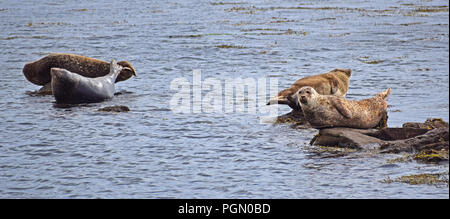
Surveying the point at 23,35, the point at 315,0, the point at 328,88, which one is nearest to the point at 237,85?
the point at 328,88

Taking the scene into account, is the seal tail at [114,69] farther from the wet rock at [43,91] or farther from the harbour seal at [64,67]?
the wet rock at [43,91]

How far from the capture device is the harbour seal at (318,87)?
49.3 feet

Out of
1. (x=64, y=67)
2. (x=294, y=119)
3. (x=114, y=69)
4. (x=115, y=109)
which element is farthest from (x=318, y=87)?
(x=64, y=67)

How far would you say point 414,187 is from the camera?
34.3ft

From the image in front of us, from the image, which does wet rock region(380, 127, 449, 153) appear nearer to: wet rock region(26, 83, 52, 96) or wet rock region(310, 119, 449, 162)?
wet rock region(310, 119, 449, 162)

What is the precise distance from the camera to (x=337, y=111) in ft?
44.0

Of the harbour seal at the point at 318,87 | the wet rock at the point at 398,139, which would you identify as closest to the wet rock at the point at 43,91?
the harbour seal at the point at 318,87

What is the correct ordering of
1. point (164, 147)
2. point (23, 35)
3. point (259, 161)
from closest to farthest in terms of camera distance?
point (259, 161), point (164, 147), point (23, 35)

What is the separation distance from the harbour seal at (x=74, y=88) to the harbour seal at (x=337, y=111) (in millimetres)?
5398

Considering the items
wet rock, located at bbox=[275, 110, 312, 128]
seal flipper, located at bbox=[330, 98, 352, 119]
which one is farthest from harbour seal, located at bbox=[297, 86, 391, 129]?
wet rock, located at bbox=[275, 110, 312, 128]

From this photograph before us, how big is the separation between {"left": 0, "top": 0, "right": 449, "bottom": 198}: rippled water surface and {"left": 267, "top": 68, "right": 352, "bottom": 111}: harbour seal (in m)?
0.65

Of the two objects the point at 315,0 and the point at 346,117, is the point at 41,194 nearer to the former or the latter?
the point at 346,117

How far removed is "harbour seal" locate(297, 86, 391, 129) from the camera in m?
13.3

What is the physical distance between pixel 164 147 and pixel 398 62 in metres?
11.6
